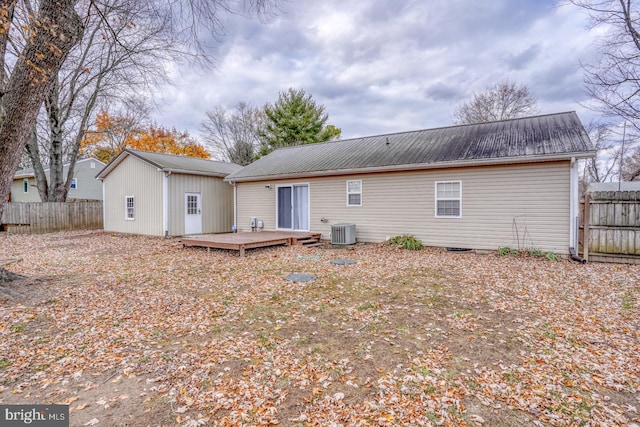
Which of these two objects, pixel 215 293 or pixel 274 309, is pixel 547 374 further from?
pixel 215 293

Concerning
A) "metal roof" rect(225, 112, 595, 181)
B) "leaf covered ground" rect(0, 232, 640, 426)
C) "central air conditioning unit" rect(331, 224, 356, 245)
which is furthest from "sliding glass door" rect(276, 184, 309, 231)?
"leaf covered ground" rect(0, 232, 640, 426)

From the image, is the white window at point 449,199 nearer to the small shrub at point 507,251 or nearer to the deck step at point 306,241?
the small shrub at point 507,251

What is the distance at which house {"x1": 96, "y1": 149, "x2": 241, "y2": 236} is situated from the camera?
44.1ft

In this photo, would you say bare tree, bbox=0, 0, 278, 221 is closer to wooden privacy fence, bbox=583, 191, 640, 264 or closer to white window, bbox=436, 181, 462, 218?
white window, bbox=436, 181, 462, 218

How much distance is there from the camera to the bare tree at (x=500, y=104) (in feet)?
69.9

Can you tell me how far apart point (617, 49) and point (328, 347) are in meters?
14.5

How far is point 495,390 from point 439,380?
17.3 inches

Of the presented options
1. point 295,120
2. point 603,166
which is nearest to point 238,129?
point 295,120

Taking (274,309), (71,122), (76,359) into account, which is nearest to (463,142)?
(274,309)

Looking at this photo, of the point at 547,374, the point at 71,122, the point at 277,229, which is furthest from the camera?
the point at 71,122

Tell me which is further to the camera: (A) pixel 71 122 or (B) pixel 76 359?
(A) pixel 71 122

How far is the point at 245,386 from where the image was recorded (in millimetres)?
2719

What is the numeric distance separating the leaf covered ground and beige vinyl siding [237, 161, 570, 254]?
2065 millimetres

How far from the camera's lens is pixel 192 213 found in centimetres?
1432
